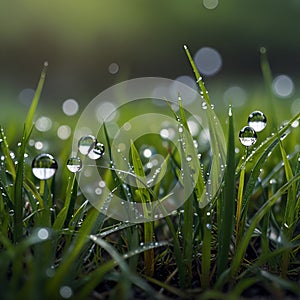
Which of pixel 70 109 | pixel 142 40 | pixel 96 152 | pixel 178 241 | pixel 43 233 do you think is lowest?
pixel 178 241

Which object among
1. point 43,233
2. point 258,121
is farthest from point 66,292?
point 258,121

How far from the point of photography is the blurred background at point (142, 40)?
770cm

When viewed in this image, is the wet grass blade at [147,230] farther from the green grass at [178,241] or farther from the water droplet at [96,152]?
the water droplet at [96,152]

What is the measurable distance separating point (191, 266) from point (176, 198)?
0.37m

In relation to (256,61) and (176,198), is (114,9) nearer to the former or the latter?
(256,61)

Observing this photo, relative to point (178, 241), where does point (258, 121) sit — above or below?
above

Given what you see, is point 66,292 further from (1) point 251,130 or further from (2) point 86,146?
(1) point 251,130

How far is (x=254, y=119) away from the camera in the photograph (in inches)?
51.9

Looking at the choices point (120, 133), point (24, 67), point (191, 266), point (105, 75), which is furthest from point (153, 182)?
point (24, 67)

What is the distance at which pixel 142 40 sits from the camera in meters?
8.85

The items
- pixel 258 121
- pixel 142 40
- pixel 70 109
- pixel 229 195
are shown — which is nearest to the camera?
pixel 229 195

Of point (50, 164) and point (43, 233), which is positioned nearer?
point (43, 233)

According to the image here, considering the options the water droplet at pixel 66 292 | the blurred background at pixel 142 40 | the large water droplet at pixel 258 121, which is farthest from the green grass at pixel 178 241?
the blurred background at pixel 142 40

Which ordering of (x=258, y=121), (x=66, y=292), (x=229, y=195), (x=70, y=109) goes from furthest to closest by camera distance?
(x=70, y=109), (x=258, y=121), (x=229, y=195), (x=66, y=292)
